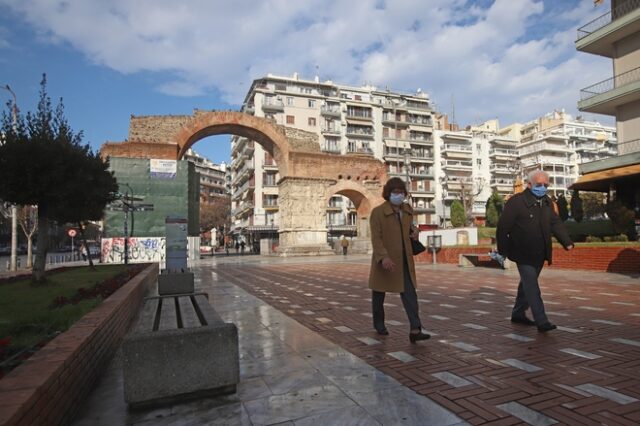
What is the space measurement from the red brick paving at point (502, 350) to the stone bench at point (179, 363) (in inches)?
57.1

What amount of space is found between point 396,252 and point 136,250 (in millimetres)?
26977

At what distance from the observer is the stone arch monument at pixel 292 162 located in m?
30.0

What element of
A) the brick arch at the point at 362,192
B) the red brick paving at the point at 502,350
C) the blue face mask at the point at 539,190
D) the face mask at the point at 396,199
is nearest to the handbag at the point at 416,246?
the face mask at the point at 396,199

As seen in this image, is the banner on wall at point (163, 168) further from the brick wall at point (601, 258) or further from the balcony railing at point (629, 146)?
the balcony railing at point (629, 146)

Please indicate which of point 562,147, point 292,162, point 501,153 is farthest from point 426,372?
point 562,147

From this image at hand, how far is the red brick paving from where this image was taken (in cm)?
289

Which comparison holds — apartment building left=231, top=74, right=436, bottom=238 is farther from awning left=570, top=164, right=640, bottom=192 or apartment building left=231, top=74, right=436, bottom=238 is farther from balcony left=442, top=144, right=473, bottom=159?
awning left=570, top=164, right=640, bottom=192

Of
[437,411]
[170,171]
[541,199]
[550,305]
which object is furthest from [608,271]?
[170,171]

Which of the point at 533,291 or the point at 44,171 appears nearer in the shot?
the point at 533,291

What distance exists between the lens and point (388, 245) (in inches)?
187

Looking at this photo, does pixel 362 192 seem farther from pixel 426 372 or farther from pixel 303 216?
pixel 426 372

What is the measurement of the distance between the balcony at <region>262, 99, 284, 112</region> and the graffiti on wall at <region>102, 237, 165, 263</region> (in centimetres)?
3459

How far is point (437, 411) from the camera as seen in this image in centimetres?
280

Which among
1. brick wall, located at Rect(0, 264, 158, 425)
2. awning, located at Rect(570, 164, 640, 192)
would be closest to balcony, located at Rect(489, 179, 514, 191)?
awning, located at Rect(570, 164, 640, 192)
